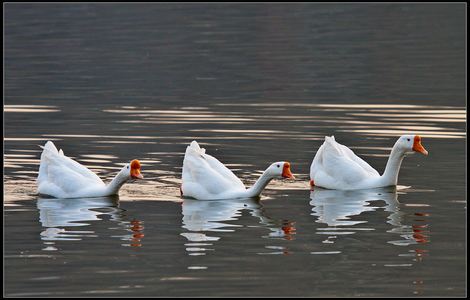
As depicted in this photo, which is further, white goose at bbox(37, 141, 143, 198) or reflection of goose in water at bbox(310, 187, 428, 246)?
white goose at bbox(37, 141, 143, 198)

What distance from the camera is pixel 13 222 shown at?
1845cm

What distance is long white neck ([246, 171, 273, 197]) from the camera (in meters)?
20.0

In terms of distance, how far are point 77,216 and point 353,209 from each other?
4.03m

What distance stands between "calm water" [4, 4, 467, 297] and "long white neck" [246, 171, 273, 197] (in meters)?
0.23

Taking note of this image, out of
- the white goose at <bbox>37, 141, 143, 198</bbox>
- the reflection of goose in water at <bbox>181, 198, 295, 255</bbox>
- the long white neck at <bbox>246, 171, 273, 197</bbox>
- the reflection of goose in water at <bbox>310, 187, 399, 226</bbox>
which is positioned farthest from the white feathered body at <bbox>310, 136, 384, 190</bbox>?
the white goose at <bbox>37, 141, 143, 198</bbox>

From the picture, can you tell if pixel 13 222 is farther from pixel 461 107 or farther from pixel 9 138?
pixel 461 107

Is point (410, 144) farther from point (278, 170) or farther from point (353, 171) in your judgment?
point (278, 170)

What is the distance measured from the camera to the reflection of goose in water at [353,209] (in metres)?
17.8

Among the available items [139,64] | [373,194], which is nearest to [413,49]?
[139,64]

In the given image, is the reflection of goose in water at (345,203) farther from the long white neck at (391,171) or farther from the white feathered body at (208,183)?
the white feathered body at (208,183)

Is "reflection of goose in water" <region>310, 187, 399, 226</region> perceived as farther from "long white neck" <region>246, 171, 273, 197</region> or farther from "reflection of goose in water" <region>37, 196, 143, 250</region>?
"reflection of goose in water" <region>37, 196, 143, 250</region>

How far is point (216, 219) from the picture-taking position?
1878 cm

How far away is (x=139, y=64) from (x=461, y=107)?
48.8ft

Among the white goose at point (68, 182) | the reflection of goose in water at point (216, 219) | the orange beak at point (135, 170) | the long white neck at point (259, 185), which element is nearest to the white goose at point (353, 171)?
the long white neck at point (259, 185)
